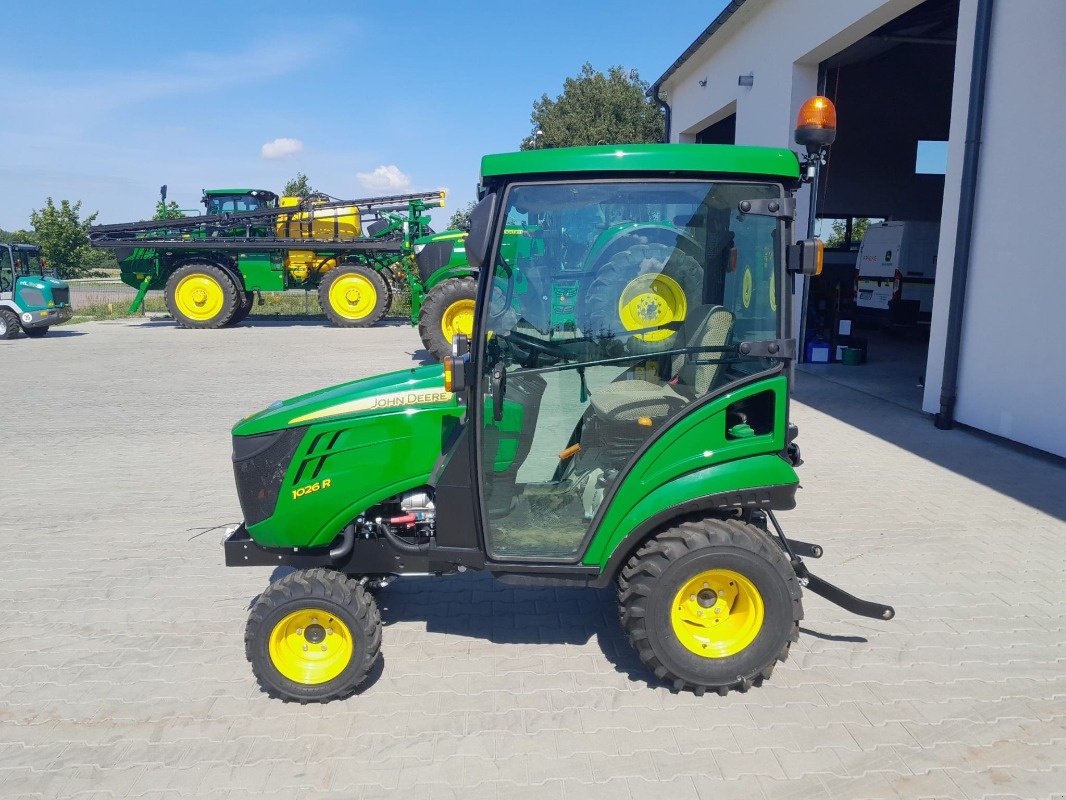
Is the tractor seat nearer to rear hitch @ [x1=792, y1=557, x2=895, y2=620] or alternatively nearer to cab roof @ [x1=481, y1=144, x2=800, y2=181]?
cab roof @ [x1=481, y1=144, x2=800, y2=181]

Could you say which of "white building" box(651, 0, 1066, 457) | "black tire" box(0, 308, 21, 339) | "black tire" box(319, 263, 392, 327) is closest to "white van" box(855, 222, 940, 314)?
"white building" box(651, 0, 1066, 457)

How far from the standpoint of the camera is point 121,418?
9.01 metres

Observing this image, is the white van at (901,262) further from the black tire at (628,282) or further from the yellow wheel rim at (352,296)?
the black tire at (628,282)

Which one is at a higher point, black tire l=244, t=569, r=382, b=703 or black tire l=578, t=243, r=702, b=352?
black tire l=578, t=243, r=702, b=352

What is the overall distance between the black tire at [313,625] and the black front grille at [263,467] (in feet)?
1.09

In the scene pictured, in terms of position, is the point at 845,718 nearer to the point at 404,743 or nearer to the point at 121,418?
the point at 404,743

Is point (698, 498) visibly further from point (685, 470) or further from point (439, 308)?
point (439, 308)

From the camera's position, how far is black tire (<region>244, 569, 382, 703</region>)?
323 cm

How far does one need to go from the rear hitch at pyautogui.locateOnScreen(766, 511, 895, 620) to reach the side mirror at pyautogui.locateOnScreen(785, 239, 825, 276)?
1.11m

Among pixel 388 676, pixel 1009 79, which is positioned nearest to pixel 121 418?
pixel 388 676

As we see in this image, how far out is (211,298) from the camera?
730 inches

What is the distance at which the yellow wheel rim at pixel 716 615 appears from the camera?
10.7ft

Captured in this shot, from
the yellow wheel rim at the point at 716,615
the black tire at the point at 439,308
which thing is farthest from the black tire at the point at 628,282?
the black tire at the point at 439,308

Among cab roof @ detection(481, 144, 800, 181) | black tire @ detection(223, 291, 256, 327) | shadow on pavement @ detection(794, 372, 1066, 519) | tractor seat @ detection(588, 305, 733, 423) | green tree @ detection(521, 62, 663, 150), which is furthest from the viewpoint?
green tree @ detection(521, 62, 663, 150)
